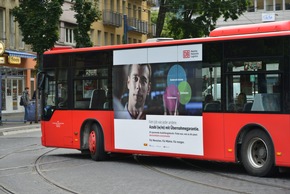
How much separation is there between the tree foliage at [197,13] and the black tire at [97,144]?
24.1 metres

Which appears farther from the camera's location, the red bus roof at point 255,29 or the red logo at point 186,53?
the red logo at point 186,53

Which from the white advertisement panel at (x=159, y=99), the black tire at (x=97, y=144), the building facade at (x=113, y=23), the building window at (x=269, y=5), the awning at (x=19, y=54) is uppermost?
the building window at (x=269, y=5)

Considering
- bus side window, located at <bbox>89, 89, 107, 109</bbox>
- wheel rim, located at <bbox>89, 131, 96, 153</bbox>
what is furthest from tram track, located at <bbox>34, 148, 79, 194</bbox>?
bus side window, located at <bbox>89, 89, 107, 109</bbox>

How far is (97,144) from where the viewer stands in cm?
1413

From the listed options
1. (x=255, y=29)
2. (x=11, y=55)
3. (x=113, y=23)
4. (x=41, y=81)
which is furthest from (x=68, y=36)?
(x=255, y=29)

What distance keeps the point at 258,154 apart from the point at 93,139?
4.71 meters

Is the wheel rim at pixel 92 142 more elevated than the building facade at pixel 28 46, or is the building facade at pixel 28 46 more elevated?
the building facade at pixel 28 46

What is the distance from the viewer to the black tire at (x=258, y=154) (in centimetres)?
1065

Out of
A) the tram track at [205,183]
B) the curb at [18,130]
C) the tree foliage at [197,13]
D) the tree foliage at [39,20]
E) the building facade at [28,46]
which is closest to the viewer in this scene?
the tram track at [205,183]

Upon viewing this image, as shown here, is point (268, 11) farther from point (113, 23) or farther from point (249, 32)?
point (249, 32)

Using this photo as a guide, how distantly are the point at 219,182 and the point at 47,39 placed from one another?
21224 millimetres

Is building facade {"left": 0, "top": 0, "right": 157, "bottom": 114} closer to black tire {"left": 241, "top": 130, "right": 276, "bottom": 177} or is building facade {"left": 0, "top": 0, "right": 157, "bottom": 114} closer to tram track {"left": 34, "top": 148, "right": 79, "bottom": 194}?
tram track {"left": 34, "top": 148, "right": 79, "bottom": 194}

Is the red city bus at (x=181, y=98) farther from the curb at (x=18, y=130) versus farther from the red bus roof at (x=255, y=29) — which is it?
the curb at (x=18, y=130)

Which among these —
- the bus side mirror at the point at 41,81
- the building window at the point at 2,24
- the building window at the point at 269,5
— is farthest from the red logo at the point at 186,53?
the building window at the point at 269,5
